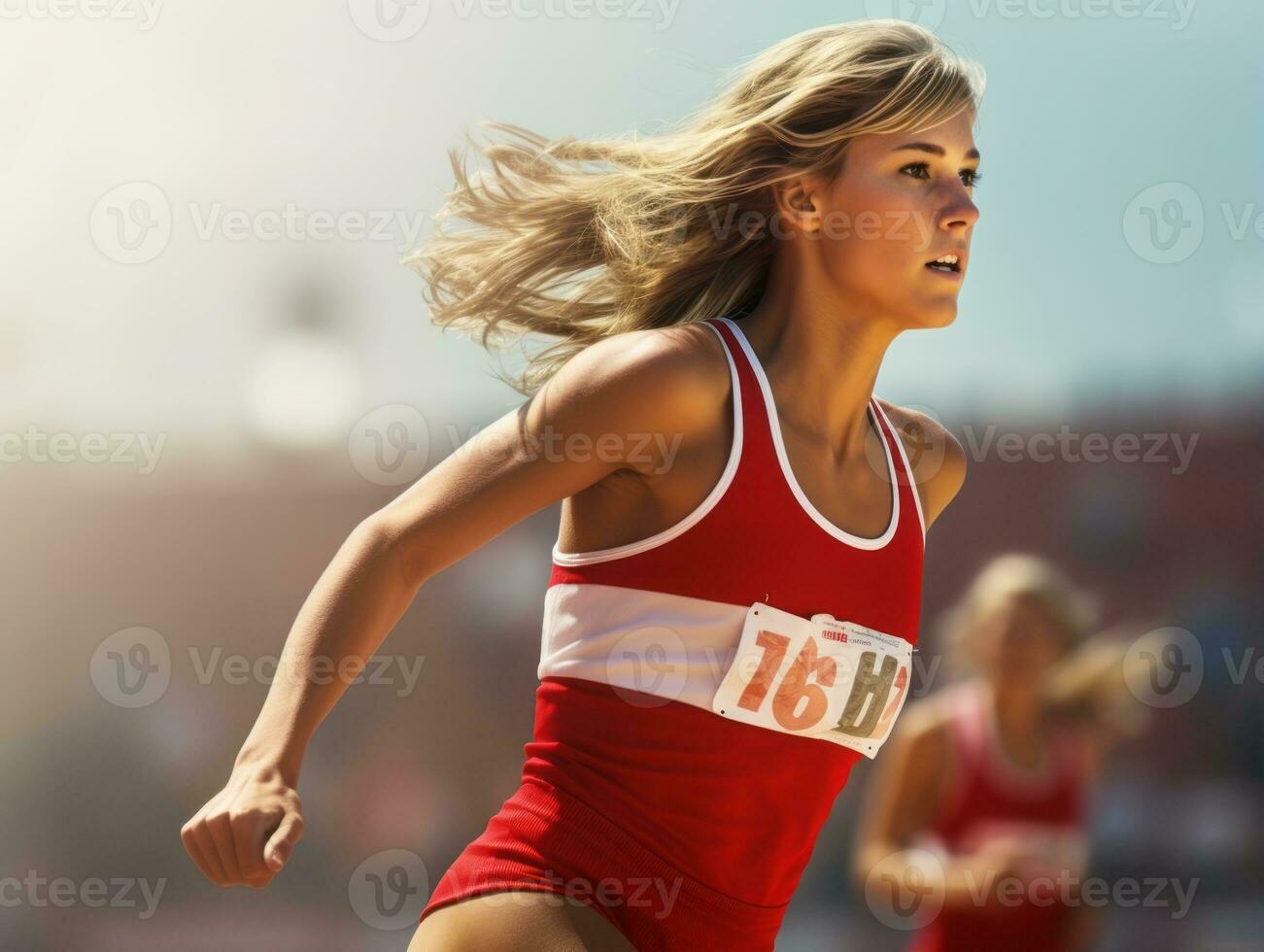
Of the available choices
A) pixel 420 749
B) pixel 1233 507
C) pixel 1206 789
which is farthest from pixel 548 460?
pixel 1233 507

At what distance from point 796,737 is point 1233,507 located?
38.0ft

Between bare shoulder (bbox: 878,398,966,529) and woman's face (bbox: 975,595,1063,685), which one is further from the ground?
bare shoulder (bbox: 878,398,966,529)

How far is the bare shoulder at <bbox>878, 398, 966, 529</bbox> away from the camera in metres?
2.02

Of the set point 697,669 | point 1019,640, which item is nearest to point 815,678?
point 697,669

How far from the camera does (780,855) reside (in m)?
1.64

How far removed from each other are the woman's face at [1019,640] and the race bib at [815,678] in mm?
1693

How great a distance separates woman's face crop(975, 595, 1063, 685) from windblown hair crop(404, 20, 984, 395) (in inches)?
67.1

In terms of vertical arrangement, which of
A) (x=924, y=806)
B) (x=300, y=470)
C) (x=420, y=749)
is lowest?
(x=420, y=749)

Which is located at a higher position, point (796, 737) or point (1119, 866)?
point (796, 737)

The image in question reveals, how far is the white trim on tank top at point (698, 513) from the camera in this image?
1.56 metres

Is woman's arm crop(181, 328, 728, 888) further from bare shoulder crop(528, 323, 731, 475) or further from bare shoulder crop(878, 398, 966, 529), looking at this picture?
bare shoulder crop(878, 398, 966, 529)

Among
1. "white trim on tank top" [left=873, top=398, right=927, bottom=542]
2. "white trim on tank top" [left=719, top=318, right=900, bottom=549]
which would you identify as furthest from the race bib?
"white trim on tank top" [left=873, top=398, right=927, bottom=542]

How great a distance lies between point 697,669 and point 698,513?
7.0 inches

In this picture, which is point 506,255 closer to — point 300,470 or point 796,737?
point 796,737
